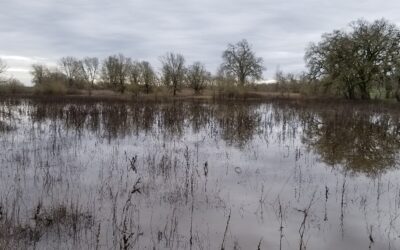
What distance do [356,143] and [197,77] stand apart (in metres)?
50.8

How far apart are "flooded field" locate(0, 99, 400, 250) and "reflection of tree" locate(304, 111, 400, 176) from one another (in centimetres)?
5

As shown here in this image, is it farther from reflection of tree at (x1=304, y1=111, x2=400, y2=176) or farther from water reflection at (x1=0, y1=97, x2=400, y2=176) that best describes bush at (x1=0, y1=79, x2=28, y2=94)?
reflection of tree at (x1=304, y1=111, x2=400, y2=176)

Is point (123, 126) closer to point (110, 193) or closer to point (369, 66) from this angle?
point (110, 193)

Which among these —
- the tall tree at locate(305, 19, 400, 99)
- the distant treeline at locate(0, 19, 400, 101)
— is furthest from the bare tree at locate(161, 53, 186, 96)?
the tall tree at locate(305, 19, 400, 99)

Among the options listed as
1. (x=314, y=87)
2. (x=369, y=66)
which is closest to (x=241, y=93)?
(x=314, y=87)

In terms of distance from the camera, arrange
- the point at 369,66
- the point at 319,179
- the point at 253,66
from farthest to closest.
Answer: the point at 253,66, the point at 369,66, the point at 319,179

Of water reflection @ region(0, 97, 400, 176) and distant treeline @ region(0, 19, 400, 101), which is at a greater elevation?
distant treeline @ region(0, 19, 400, 101)

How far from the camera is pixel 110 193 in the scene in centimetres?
619

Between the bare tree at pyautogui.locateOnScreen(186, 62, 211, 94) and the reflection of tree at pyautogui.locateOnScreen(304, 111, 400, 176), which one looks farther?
the bare tree at pyautogui.locateOnScreen(186, 62, 211, 94)

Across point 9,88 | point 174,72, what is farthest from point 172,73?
point 9,88

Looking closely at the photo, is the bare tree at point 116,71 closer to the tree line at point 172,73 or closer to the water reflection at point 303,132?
the tree line at point 172,73

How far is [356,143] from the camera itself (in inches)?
440

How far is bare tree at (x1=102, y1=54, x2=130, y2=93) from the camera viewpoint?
6325 cm

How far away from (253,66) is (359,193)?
5389 cm
